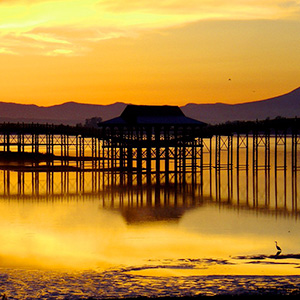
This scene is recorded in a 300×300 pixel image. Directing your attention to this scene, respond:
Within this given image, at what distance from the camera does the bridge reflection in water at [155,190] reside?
1498 inches

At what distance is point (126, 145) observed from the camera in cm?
7138

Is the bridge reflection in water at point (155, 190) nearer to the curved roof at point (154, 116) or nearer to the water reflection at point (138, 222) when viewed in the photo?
the water reflection at point (138, 222)

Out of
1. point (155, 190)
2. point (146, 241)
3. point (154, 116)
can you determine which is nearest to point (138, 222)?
point (146, 241)

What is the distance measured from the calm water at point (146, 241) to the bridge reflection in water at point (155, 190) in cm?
7

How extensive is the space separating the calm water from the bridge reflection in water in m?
0.07

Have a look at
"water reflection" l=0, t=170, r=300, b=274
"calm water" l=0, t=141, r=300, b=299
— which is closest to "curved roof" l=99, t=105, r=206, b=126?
"water reflection" l=0, t=170, r=300, b=274

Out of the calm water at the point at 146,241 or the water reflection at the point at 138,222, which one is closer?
the calm water at the point at 146,241

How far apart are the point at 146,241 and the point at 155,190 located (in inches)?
842

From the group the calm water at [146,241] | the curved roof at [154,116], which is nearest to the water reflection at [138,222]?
the calm water at [146,241]

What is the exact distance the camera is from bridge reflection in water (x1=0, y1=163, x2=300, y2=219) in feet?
125

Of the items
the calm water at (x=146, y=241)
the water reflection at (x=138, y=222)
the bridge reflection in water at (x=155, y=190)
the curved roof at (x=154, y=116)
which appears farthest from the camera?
the curved roof at (x=154, y=116)

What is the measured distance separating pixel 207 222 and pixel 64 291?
46.7ft

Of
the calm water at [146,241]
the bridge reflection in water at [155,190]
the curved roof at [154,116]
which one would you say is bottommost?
the calm water at [146,241]

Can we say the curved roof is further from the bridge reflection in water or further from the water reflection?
the water reflection
